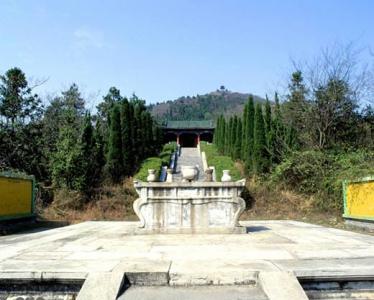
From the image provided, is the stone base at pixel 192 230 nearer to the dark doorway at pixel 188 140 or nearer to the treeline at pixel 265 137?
the treeline at pixel 265 137

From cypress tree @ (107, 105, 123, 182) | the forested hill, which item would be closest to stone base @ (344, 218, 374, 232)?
cypress tree @ (107, 105, 123, 182)

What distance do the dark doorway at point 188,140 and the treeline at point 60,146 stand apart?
86.9 ft

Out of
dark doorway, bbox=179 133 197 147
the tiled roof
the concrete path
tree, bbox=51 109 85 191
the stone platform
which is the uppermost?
the tiled roof

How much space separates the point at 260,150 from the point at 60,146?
29.7 ft

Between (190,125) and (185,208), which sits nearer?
(185,208)

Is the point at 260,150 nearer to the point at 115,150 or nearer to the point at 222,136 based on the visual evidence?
the point at 115,150

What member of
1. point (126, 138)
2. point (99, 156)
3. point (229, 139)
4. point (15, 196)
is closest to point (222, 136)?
point (229, 139)

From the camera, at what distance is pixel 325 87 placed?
62.9 feet

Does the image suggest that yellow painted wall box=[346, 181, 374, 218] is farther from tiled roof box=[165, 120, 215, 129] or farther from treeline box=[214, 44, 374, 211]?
tiled roof box=[165, 120, 215, 129]

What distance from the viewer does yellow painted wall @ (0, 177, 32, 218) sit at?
1103 cm

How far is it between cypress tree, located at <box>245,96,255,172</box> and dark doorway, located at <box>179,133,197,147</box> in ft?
96.2

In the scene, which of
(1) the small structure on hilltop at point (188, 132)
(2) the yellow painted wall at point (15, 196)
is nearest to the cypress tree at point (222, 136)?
(1) the small structure on hilltop at point (188, 132)

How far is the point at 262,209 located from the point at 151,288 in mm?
12115

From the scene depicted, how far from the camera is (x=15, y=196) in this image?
11844 mm
